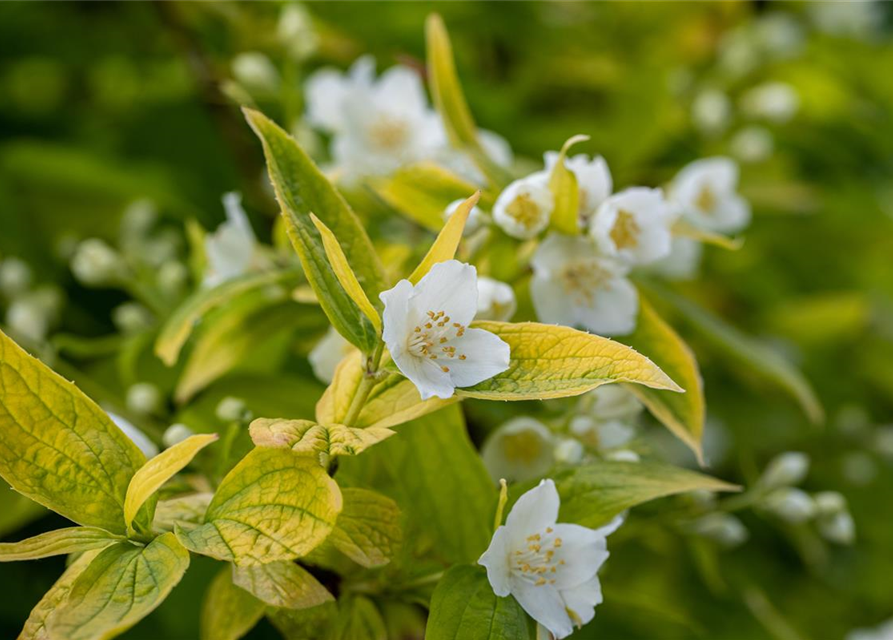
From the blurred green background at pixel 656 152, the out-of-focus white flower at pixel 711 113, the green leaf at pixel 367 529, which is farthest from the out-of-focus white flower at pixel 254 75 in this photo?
the green leaf at pixel 367 529

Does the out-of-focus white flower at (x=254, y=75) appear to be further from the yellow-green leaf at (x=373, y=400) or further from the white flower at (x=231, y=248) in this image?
the yellow-green leaf at (x=373, y=400)

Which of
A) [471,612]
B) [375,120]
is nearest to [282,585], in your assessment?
[471,612]

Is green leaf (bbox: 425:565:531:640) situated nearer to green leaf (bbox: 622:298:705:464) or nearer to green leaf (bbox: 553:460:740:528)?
green leaf (bbox: 553:460:740:528)

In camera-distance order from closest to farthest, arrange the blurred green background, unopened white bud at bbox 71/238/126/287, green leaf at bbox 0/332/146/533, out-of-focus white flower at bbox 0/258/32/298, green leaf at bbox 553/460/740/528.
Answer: green leaf at bbox 0/332/146/533 < green leaf at bbox 553/460/740/528 < unopened white bud at bbox 71/238/126/287 < out-of-focus white flower at bbox 0/258/32/298 < the blurred green background

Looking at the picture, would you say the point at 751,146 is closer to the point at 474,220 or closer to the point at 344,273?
the point at 474,220

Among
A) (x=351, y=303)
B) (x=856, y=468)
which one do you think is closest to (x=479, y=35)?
(x=856, y=468)

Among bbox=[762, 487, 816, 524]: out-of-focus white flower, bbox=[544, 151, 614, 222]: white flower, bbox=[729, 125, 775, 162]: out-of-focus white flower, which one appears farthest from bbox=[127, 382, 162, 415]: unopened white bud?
bbox=[729, 125, 775, 162]: out-of-focus white flower
